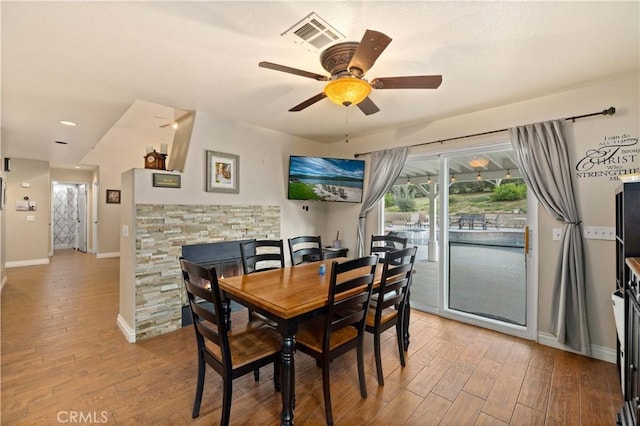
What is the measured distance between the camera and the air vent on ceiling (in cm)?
164

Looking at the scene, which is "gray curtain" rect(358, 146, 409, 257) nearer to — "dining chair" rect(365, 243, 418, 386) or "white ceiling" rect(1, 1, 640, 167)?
"white ceiling" rect(1, 1, 640, 167)

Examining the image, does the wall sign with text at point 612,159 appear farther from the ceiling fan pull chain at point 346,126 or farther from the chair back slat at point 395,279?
the ceiling fan pull chain at point 346,126

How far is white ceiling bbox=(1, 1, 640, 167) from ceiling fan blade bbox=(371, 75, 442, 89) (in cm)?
26

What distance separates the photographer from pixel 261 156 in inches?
156

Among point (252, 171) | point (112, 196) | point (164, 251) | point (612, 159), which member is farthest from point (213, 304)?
point (112, 196)

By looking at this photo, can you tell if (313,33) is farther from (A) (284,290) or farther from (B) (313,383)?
(B) (313,383)

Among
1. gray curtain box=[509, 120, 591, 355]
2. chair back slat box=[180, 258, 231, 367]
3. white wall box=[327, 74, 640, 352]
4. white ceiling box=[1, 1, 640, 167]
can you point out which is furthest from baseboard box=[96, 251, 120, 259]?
gray curtain box=[509, 120, 591, 355]

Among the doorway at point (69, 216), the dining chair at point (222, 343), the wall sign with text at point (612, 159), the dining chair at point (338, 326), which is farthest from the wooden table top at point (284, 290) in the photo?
the doorway at point (69, 216)

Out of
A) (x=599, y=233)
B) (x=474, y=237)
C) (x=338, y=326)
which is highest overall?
(x=599, y=233)

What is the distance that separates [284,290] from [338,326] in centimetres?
44

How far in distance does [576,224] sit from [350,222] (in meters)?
2.75

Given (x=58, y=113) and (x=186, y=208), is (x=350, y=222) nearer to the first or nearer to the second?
(x=186, y=208)

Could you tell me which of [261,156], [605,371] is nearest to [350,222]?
[261,156]

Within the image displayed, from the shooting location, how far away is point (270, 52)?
2.01m
